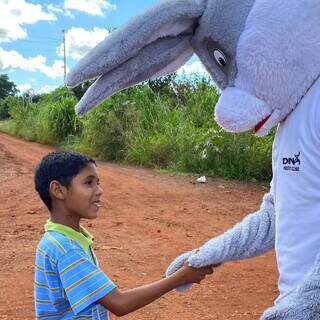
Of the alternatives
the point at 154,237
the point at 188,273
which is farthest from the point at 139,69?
the point at 154,237

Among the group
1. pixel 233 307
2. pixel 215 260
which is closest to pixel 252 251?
pixel 215 260

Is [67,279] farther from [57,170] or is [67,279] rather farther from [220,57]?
[220,57]

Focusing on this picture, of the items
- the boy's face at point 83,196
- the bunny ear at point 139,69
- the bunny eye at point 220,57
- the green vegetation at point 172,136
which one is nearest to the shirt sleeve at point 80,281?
the boy's face at point 83,196

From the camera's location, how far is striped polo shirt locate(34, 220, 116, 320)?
70.8 inches

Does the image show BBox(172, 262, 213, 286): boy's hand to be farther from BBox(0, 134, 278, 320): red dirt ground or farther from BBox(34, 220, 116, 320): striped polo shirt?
BBox(0, 134, 278, 320): red dirt ground

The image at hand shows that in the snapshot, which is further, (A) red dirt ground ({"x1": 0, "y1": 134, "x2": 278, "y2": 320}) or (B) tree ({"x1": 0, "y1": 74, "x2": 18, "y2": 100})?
(B) tree ({"x1": 0, "y1": 74, "x2": 18, "y2": 100})

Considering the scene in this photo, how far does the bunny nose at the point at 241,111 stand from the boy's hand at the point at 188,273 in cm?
50

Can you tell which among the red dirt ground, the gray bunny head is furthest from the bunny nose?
the red dirt ground

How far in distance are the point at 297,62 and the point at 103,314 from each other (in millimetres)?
1038

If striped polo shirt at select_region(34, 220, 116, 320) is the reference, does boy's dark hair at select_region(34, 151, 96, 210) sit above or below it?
above

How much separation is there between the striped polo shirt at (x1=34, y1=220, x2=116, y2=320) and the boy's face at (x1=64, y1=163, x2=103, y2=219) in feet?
0.24

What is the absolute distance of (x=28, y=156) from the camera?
13375 mm

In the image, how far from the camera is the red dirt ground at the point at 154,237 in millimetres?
4058

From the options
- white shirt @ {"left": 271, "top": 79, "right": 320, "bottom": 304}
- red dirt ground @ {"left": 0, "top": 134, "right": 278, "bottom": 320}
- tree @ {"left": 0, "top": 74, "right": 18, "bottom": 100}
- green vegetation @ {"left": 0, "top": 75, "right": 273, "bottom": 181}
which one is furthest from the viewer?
tree @ {"left": 0, "top": 74, "right": 18, "bottom": 100}
